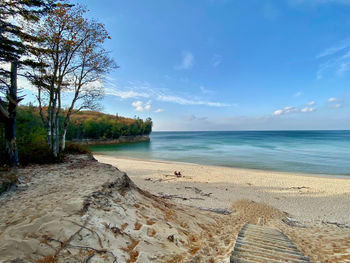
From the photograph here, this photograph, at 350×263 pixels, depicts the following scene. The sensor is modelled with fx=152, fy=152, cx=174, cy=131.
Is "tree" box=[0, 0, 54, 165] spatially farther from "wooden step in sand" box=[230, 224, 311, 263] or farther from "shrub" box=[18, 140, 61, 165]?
"wooden step in sand" box=[230, 224, 311, 263]

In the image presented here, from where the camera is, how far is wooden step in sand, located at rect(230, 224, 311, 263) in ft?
9.00

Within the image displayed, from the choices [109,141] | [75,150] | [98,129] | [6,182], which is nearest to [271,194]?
[6,182]

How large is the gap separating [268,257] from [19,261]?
3.82 meters

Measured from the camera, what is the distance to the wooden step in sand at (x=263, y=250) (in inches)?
108

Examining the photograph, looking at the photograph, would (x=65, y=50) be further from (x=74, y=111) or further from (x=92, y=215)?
(x=92, y=215)

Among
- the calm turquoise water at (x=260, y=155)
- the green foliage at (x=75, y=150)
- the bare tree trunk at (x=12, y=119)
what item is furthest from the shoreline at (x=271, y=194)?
the calm turquoise water at (x=260, y=155)

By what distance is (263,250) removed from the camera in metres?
3.07

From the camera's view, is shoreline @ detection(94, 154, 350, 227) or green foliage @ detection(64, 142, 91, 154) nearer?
shoreline @ detection(94, 154, 350, 227)

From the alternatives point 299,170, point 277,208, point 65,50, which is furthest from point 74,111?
point 299,170

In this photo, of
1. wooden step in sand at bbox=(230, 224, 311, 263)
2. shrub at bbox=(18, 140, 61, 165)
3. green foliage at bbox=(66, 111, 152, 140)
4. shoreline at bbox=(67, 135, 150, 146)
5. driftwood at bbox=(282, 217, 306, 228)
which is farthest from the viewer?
shoreline at bbox=(67, 135, 150, 146)

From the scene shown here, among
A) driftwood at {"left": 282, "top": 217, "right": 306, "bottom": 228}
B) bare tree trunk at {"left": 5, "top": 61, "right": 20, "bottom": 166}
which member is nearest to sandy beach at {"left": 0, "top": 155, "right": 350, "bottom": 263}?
driftwood at {"left": 282, "top": 217, "right": 306, "bottom": 228}

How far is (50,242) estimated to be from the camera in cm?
219

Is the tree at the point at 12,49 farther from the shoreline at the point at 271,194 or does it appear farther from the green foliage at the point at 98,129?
the green foliage at the point at 98,129

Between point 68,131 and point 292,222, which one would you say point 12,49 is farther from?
point 68,131
